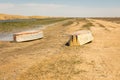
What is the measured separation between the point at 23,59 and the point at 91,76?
6.30 meters

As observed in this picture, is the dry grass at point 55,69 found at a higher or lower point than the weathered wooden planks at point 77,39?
lower

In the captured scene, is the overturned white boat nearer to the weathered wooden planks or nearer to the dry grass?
the weathered wooden planks

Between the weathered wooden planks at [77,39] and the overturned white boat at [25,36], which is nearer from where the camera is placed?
the weathered wooden planks at [77,39]

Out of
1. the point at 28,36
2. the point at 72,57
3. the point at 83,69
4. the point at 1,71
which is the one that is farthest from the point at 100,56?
the point at 28,36

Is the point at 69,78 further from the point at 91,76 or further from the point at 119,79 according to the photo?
the point at 119,79

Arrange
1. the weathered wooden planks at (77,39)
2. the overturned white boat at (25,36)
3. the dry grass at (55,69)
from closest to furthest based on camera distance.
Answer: the dry grass at (55,69) < the weathered wooden planks at (77,39) < the overturned white boat at (25,36)

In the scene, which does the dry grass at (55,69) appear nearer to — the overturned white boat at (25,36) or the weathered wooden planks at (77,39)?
the weathered wooden planks at (77,39)

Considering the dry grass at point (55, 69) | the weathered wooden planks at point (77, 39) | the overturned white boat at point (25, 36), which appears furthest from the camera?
the overturned white boat at point (25, 36)

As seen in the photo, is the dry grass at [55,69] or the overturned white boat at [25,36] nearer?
the dry grass at [55,69]

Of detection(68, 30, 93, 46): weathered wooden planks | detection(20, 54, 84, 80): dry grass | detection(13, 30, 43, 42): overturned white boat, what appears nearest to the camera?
detection(20, 54, 84, 80): dry grass

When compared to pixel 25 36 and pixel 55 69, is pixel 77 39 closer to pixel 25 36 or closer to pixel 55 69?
pixel 55 69

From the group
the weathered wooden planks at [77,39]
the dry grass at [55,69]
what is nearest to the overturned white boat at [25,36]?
the weathered wooden planks at [77,39]

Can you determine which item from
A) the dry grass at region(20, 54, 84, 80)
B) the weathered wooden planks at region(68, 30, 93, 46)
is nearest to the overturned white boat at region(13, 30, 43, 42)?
the weathered wooden planks at region(68, 30, 93, 46)

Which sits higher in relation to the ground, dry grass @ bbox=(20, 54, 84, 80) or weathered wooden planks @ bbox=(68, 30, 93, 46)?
weathered wooden planks @ bbox=(68, 30, 93, 46)
